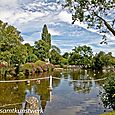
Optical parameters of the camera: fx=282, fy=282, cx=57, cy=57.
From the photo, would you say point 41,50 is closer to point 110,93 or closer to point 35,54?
point 35,54

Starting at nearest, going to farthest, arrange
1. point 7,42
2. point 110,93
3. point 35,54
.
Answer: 1. point 110,93
2. point 7,42
3. point 35,54

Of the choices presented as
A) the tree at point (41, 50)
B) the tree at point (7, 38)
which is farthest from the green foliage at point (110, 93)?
the tree at point (41, 50)

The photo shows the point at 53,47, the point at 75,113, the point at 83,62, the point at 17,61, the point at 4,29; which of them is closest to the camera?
the point at 75,113

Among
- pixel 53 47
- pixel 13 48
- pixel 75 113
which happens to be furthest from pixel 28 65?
pixel 53 47

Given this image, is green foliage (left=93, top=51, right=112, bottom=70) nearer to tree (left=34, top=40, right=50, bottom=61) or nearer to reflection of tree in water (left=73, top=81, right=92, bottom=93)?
tree (left=34, top=40, right=50, bottom=61)

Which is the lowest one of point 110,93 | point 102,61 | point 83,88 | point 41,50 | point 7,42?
point 83,88

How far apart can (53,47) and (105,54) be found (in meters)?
16.0

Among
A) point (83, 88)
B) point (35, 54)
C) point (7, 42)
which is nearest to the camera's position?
point (83, 88)

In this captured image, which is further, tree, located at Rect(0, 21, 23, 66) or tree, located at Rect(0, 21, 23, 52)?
tree, located at Rect(0, 21, 23, 52)

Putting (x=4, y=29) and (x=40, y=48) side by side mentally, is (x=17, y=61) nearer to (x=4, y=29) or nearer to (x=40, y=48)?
(x=4, y=29)

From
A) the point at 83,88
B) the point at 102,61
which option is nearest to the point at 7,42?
the point at 83,88

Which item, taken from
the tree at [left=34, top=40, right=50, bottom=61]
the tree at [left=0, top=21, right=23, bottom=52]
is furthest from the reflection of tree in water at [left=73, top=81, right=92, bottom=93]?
the tree at [left=34, top=40, right=50, bottom=61]

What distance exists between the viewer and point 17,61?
2881cm

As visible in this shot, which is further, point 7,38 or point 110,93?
point 7,38
